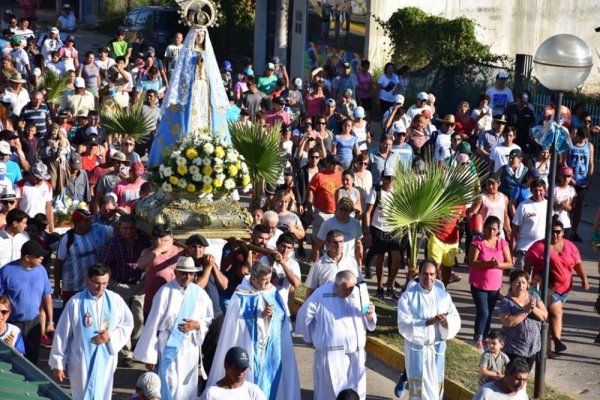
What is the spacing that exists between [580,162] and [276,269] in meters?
7.76

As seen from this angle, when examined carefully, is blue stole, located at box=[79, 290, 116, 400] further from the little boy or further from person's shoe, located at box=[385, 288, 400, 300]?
person's shoe, located at box=[385, 288, 400, 300]

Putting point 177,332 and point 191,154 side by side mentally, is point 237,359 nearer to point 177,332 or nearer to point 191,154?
point 177,332

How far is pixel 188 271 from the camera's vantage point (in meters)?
12.0

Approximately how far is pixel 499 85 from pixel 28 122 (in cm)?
828

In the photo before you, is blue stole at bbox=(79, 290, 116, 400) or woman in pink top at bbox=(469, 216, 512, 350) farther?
woman in pink top at bbox=(469, 216, 512, 350)

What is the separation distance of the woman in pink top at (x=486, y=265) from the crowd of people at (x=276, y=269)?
17 mm

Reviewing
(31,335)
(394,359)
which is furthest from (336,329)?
(31,335)

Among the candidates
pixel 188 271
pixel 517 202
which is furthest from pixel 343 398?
pixel 517 202

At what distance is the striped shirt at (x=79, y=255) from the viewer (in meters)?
13.7

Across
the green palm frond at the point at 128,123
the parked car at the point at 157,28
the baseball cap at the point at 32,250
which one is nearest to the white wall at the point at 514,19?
the parked car at the point at 157,28

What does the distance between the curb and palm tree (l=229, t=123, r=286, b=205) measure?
107 inches

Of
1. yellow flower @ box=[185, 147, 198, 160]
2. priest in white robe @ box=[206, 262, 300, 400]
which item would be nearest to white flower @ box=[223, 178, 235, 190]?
yellow flower @ box=[185, 147, 198, 160]

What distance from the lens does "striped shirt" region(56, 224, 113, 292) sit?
13.7m

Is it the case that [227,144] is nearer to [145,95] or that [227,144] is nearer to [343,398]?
[343,398]
